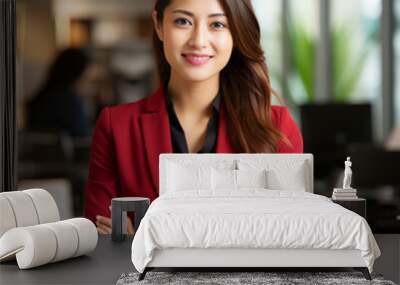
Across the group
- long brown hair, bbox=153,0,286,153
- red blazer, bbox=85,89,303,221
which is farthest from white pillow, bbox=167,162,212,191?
long brown hair, bbox=153,0,286,153

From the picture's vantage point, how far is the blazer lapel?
5.81 meters

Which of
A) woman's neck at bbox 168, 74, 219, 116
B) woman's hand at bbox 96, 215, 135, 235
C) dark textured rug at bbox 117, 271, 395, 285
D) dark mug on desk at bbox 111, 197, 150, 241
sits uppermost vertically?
woman's neck at bbox 168, 74, 219, 116

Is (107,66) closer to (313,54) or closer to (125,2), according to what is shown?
(125,2)

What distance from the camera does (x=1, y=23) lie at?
5.76 meters

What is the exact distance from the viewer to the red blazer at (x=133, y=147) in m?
5.81

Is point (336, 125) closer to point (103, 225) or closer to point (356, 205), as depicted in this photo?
point (356, 205)

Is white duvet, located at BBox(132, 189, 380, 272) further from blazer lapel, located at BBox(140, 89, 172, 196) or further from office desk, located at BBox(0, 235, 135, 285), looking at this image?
blazer lapel, located at BBox(140, 89, 172, 196)

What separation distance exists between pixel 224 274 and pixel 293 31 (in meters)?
4.83

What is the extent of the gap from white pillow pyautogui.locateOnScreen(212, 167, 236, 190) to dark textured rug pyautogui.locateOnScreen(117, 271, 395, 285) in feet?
3.44

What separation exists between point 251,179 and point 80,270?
1464 mm

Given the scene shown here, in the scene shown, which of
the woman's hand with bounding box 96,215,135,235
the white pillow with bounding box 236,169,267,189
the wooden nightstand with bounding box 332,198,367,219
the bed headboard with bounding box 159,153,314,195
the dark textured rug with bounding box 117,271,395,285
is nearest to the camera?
the dark textured rug with bounding box 117,271,395,285

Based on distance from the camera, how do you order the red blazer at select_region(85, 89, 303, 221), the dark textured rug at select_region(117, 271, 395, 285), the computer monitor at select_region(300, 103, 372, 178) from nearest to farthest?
the dark textured rug at select_region(117, 271, 395, 285), the red blazer at select_region(85, 89, 303, 221), the computer monitor at select_region(300, 103, 372, 178)

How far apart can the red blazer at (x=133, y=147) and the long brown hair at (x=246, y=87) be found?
8 cm

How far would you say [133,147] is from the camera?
5844mm
